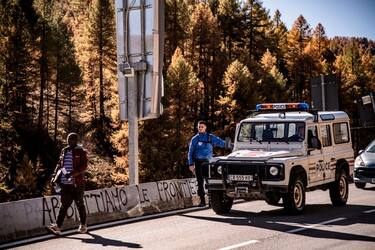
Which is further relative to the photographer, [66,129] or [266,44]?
[266,44]

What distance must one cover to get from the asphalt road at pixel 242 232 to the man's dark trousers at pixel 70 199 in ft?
1.27

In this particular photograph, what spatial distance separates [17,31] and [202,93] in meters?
22.0

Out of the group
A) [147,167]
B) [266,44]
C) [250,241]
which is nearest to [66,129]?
[147,167]

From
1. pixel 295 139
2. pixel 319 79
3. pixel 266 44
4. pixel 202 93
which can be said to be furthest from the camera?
pixel 266 44

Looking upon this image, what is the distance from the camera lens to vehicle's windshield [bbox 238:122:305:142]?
41.0 feet

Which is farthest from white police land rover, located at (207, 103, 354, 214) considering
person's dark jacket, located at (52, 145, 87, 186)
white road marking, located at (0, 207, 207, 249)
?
person's dark jacket, located at (52, 145, 87, 186)

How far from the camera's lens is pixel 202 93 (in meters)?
56.4

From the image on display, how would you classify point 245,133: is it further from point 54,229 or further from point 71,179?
point 54,229

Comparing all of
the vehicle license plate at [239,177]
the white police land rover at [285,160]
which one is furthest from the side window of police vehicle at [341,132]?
the vehicle license plate at [239,177]

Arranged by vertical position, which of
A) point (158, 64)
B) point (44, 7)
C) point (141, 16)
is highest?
point (44, 7)

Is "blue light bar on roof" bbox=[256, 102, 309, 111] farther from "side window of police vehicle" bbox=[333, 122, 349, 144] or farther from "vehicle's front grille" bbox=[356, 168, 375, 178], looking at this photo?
"vehicle's front grille" bbox=[356, 168, 375, 178]

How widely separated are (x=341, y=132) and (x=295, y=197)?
11.0 ft

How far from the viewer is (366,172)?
55.7 ft

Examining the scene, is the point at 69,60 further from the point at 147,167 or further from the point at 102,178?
the point at 147,167
